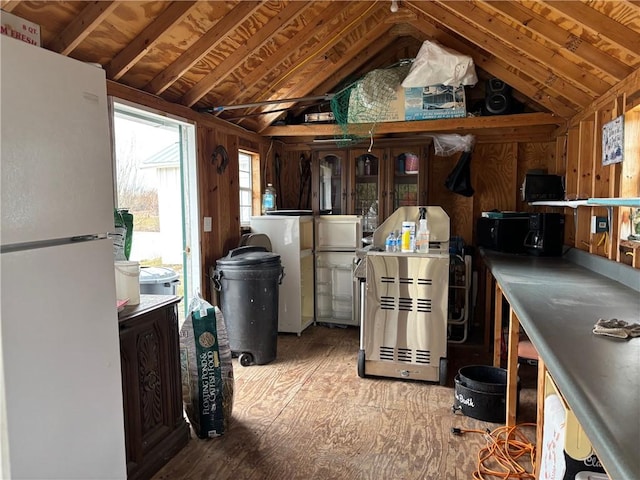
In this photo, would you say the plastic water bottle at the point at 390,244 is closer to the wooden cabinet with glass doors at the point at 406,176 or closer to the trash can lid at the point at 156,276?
the wooden cabinet with glass doors at the point at 406,176

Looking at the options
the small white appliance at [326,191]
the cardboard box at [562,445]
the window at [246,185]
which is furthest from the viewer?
the small white appliance at [326,191]

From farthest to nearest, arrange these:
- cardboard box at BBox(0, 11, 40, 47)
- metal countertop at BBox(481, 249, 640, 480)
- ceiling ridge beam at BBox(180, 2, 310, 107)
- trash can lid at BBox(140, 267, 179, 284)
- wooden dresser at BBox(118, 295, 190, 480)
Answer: ceiling ridge beam at BBox(180, 2, 310, 107)
trash can lid at BBox(140, 267, 179, 284)
wooden dresser at BBox(118, 295, 190, 480)
cardboard box at BBox(0, 11, 40, 47)
metal countertop at BBox(481, 249, 640, 480)

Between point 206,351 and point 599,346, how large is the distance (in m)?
1.92

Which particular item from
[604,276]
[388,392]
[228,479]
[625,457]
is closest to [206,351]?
[228,479]

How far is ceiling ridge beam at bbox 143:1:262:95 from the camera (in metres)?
2.75

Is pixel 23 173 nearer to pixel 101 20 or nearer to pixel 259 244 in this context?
pixel 101 20

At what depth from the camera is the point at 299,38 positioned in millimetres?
3463

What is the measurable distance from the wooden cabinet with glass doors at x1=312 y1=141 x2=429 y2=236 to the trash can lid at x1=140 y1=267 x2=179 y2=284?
2284mm

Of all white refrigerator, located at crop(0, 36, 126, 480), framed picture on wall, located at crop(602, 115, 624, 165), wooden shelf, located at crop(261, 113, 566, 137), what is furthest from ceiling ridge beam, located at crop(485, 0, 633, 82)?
white refrigerator, located at crop(0, 36, 126, 480)

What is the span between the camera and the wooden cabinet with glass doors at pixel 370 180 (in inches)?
183

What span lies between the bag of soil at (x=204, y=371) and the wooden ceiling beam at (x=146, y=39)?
4.97 ft

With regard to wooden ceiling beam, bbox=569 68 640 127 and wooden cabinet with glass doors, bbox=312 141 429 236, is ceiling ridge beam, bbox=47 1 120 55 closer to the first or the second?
wooden ceiling beam, bbox=569 68 640 127

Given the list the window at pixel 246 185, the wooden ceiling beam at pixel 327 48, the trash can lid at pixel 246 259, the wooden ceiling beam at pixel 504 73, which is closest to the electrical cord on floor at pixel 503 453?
the trash can lid at pixel 246 259

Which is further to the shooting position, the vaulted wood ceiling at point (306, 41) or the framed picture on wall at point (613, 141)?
the framed picture on wall at point (613, 141)
